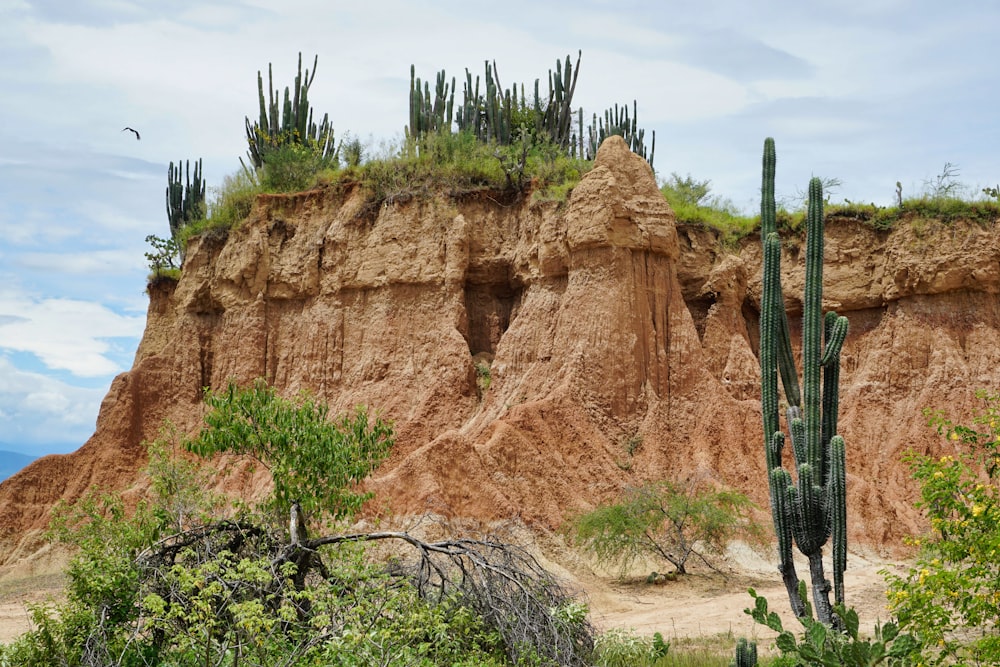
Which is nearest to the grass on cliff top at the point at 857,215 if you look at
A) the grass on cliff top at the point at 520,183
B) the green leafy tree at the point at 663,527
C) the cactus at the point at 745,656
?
the grass on cliff top at the point at 520,183

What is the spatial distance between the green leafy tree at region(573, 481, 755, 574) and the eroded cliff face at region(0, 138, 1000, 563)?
1.50 meters

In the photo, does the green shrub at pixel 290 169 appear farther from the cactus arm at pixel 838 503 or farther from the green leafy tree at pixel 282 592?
the cactus arm at pixel 838 503

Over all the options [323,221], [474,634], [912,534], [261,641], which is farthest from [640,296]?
[261,641]

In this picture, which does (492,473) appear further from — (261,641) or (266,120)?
(266,120)

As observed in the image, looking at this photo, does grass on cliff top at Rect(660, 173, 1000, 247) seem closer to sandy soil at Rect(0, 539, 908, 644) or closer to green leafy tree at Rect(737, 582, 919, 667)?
sandy soil at Rect(0, 539, 908, 644)

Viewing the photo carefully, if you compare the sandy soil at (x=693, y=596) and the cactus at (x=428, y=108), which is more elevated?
the cactus at (x=428, y=108)

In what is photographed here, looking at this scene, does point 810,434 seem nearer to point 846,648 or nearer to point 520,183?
point 846,648

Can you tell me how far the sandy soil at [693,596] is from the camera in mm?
17109

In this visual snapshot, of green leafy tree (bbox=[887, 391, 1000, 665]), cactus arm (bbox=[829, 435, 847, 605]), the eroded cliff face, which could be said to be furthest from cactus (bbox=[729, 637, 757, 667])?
the eroded cliff face

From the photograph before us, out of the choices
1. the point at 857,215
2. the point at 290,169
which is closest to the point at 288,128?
the point at 290,169

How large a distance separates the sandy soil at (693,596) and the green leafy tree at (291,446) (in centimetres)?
433

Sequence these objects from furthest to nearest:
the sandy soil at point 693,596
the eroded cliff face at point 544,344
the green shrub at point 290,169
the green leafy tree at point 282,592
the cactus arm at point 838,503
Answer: the green shrub at point 290,169
the eroded cliff face at point 544,344
the sandy soil at point 693,596
the cactus arm at point 838,503
the green leafy tree at point 282,592

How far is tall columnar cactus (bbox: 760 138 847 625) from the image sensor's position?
12.6m

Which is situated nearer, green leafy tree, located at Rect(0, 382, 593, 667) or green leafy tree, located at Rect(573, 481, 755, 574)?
green leafy tree, located at Rect(0, 382, 593, 667)
